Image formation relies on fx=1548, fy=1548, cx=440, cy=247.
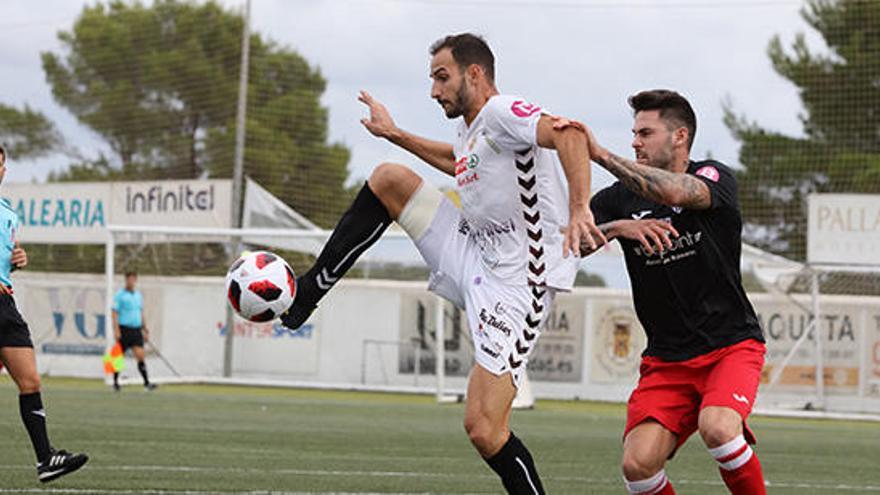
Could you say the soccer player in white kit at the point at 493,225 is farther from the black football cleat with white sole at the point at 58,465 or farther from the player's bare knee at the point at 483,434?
the black football cleat with white sole at the point at 58,465

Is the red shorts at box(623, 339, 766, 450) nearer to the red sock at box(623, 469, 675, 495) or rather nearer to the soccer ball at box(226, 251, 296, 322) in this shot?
the red sock at box(623, 469, 675, 495)

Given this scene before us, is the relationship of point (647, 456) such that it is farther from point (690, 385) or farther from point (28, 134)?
point (28, 134)

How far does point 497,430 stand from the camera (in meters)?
7.02

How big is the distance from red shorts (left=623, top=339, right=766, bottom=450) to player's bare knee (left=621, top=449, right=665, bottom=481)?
17 cm

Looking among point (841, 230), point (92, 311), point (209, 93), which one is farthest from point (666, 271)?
point (209, 93)

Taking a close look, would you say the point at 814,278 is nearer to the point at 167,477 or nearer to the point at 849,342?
the point at 849,342

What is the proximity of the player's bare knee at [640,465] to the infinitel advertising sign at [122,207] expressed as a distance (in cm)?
2412

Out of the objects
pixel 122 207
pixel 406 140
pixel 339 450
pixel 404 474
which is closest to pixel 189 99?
pixel 122 207

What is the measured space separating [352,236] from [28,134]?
147 feet

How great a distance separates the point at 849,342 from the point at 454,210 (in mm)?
20241

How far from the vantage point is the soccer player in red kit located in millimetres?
6922

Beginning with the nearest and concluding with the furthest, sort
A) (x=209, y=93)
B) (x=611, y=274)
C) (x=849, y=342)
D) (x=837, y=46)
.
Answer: (x=849, y=342)
(x=611, y=274)
(x=837, y=46)
(x=209, y=93)

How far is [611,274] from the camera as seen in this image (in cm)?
2870

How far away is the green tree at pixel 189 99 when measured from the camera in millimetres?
44938
